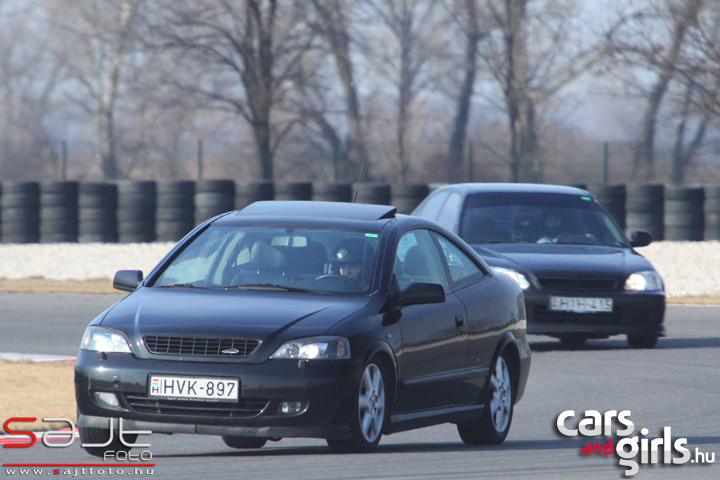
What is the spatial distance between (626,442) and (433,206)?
735 centimetres

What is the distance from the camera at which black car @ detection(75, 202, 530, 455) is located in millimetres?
6566

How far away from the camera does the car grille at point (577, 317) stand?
12.9 metres

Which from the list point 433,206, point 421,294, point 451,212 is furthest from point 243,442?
point 433,206

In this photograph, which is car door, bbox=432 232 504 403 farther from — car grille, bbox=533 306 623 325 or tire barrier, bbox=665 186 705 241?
tire barrier, bbox=665 186 705 241

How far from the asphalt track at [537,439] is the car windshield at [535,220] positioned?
1.13 metres

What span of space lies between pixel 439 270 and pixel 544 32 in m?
30.6

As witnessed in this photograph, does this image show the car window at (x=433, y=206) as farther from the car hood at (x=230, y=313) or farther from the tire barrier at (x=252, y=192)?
the tire barrier at (x=252, y=192)

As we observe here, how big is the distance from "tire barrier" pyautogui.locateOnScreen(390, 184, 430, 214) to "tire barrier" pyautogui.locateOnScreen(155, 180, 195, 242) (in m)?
3.92

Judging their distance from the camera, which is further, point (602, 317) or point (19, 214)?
point (19, 214)

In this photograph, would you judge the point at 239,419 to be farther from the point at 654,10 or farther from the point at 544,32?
the point at 544,32

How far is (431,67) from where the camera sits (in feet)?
153

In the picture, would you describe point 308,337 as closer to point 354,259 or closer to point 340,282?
point 340,282

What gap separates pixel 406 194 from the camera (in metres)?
26.4

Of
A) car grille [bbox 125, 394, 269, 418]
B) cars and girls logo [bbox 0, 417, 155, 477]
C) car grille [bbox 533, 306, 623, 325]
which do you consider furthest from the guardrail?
car grille [bbox 125, 394, 269, 418]
